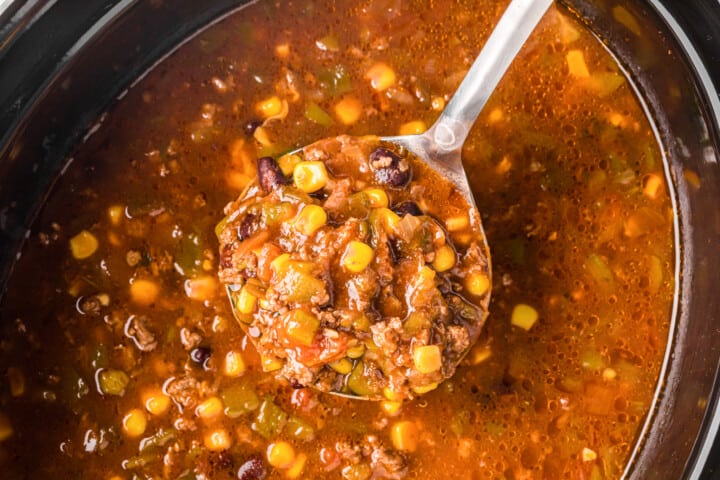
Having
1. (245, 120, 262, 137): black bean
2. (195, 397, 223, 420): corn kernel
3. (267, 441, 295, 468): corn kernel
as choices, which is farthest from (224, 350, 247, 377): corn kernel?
(245, 120, 262, 137): black bean

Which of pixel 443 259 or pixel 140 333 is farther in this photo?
pixel 140 333

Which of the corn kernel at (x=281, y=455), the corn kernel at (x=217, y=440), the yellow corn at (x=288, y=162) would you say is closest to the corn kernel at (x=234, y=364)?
the corn kernel at (x=217, y=440)

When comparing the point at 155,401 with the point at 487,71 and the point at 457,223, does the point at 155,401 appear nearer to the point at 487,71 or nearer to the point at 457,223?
the point at 457,223

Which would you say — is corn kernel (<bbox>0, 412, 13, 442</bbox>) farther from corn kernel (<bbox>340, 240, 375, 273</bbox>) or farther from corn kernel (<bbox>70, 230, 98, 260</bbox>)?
corn kernel (<bbox>340, 240, 375, 273</bbox>)

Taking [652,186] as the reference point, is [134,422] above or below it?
above

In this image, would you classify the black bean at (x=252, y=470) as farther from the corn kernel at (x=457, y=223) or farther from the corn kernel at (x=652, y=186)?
the corn kernel at (x=652, y=186)

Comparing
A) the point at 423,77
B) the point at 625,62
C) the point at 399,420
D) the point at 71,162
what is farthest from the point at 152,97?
the point at 625,62

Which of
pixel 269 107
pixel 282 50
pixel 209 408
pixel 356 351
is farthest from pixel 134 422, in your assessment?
pixel 282 50

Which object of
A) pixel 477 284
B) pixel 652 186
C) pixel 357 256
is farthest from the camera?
pixel 652 186
